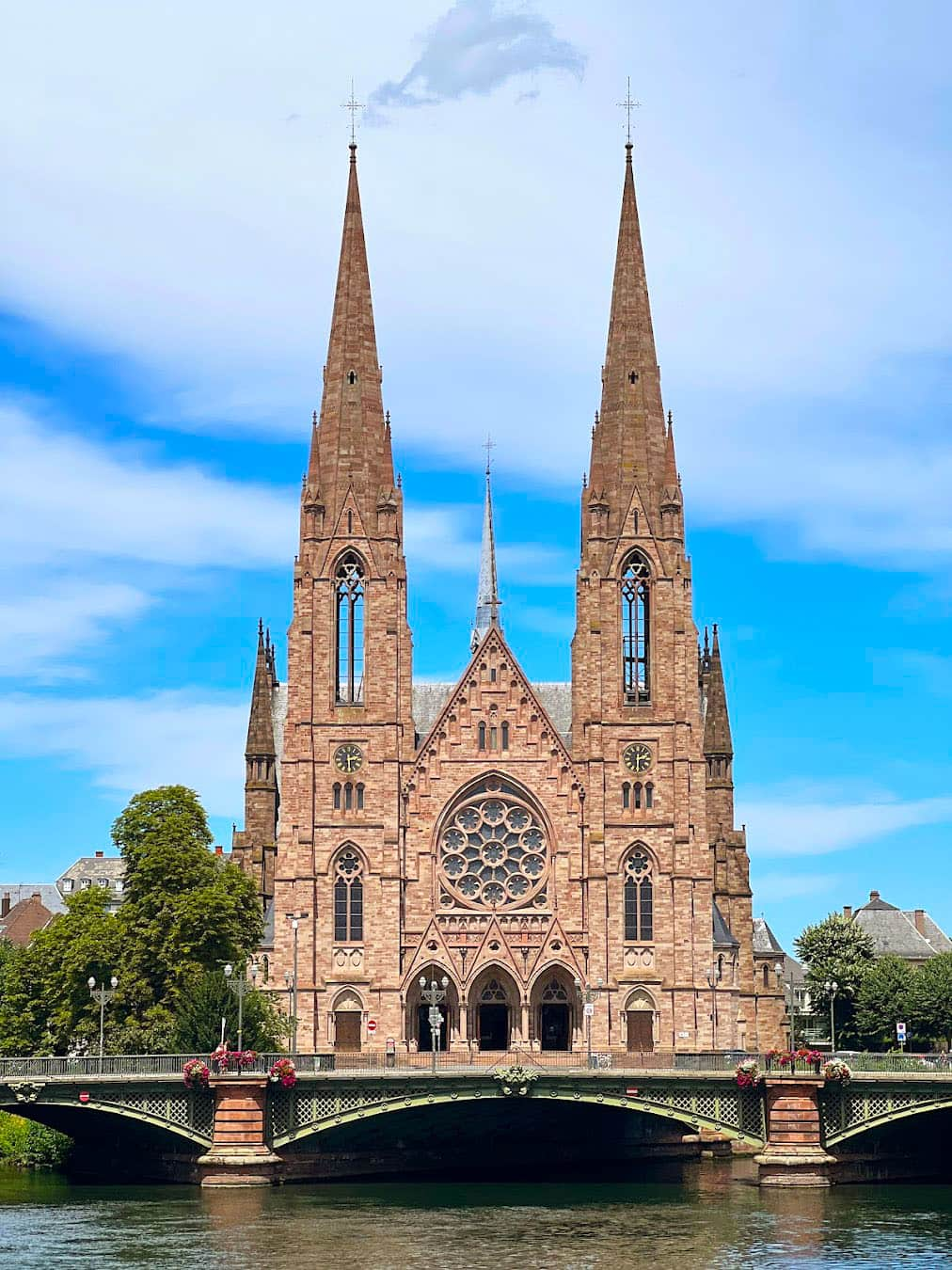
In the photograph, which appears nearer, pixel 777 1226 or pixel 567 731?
pixel 777 1226

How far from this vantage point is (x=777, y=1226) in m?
60.4

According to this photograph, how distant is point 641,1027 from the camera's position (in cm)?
9881

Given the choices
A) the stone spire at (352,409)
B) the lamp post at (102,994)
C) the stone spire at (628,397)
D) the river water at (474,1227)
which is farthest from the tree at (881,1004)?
the lamp post at (102,994)

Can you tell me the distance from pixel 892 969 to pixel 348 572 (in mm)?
36242

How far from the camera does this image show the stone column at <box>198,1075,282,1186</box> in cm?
6925

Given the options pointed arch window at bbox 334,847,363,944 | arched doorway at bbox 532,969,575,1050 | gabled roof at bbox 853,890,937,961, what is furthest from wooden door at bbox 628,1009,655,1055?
gabled roof at bbox 853,890,937,961

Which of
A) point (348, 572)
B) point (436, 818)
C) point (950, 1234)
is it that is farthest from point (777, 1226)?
point (348, 572)

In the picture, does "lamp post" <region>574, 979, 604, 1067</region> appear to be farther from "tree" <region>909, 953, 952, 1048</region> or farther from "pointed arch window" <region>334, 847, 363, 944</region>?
"tree" <region>909, 953, 952, 1048</region>

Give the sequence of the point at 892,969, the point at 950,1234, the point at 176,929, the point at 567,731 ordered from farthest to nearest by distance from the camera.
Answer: the point at 892,969, the point at 567,731, the point at 176,929, the point at 950,1234

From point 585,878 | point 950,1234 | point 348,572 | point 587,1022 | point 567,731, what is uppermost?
point 348,572

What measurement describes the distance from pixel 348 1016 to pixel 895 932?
196 ft

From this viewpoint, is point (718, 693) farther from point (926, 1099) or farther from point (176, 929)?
point (926, 1099)

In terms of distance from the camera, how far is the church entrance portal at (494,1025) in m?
100

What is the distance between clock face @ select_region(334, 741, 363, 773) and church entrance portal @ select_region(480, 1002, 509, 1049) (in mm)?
12255
